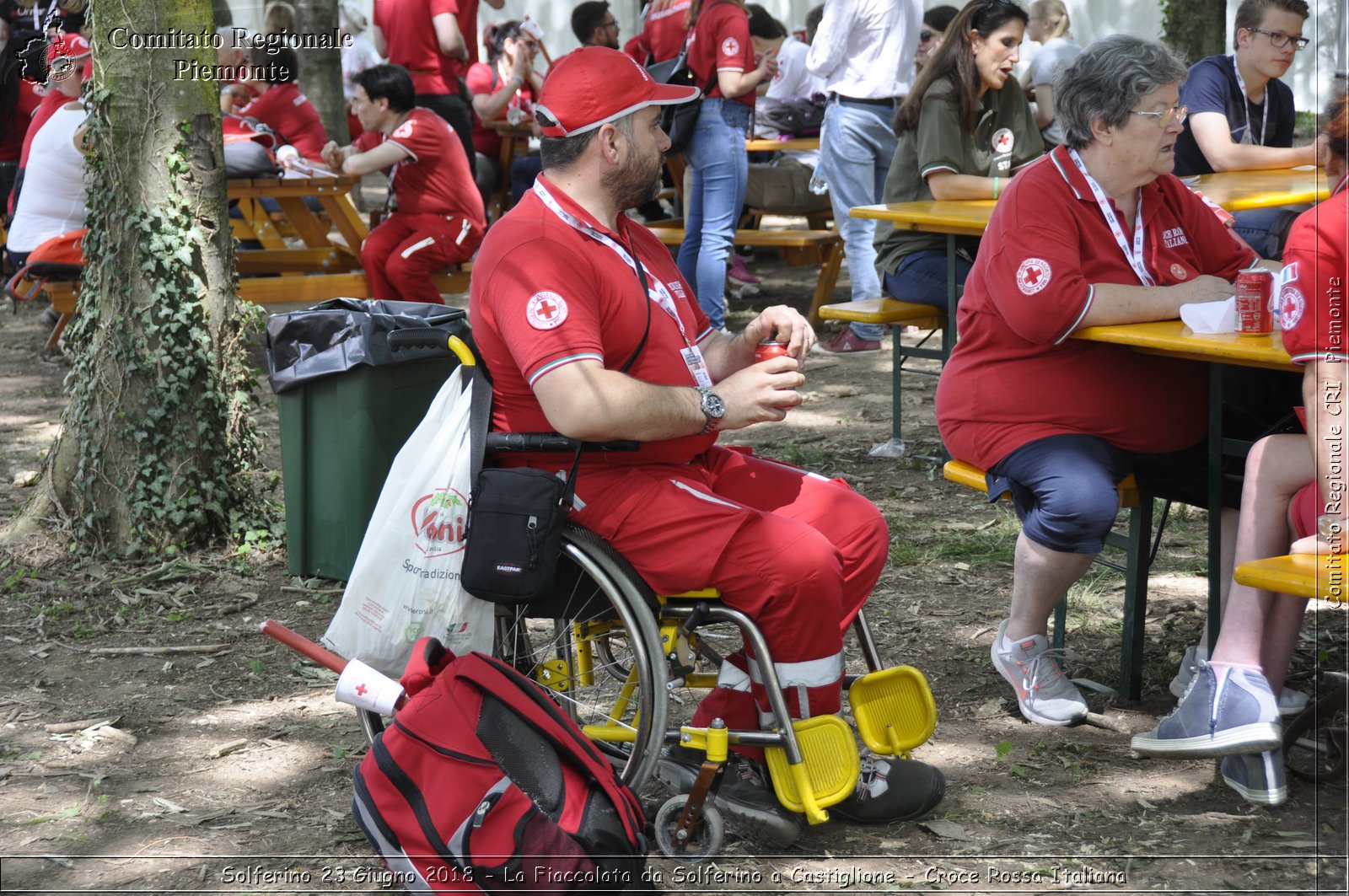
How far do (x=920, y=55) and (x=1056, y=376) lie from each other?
6.28 meters

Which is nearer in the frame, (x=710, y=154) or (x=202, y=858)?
(x=202, y=858)

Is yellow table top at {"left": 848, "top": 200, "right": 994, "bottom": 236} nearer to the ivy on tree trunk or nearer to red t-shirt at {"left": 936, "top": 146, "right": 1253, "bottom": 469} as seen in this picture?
red t-shirt at {"left": 936, "top": 146, "right": 1253, "bottom": 469}

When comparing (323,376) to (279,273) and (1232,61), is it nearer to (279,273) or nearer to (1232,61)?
(1232,61)

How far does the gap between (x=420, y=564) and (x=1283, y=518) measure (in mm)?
1659

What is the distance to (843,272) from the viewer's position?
9.45 m

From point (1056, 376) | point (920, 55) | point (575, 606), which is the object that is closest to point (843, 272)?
point (920, 55)

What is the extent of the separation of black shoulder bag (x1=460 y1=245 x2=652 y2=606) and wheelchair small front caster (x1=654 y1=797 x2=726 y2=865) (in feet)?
1.62

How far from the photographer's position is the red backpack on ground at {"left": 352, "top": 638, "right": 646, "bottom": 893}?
7.52ft

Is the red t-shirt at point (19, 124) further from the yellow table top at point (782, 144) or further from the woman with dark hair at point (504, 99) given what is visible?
the yellow table top at point (782, 144)

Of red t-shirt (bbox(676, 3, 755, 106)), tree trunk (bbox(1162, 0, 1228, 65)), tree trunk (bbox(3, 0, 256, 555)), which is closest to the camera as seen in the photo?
tree trunk (bbox(3, 0, 256, 555))

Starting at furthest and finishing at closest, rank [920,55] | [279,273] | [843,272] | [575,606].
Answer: [843,272] → [920,55] → [279,273] → [575,606]

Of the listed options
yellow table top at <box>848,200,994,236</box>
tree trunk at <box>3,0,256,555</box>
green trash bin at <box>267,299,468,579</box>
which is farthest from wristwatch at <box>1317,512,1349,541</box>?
tree trunk at <box>3,0,256,555</box>

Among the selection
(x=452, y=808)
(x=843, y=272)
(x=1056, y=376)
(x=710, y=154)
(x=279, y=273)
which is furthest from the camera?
(x=843, y=272)

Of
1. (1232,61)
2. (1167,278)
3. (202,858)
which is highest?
(1232,61)
